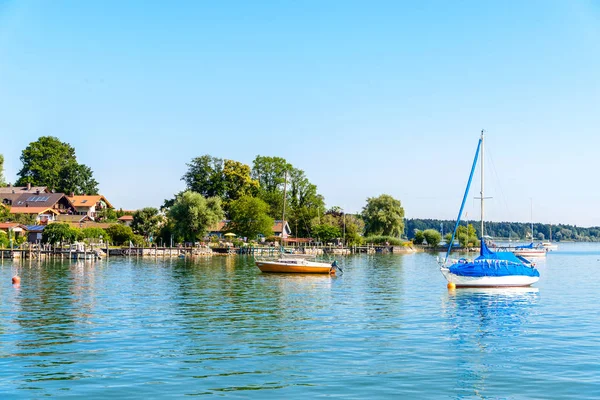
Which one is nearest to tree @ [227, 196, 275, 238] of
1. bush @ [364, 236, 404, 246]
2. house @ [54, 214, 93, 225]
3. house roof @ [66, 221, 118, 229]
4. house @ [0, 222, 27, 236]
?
house roof @ [66, 221, 118, 229]

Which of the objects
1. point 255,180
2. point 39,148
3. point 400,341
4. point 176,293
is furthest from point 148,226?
point 400,341

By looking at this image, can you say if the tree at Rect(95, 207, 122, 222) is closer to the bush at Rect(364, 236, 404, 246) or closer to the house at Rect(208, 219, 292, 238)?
the house at Rect(208, 219, 292, 238)

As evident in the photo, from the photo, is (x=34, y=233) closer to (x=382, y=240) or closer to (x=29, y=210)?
(x=29, y=210)

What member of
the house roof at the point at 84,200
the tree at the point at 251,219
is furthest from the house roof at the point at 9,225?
the tree at the point at 251,219

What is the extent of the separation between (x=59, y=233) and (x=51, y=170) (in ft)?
188

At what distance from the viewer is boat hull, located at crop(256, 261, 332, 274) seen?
205 ft

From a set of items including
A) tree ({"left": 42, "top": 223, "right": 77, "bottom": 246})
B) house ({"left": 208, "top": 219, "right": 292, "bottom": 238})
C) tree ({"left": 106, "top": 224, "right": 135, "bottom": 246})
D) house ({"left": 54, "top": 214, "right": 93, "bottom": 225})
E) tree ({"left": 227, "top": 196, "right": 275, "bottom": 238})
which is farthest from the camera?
house ({"left": 208, "top": 219, "right": 292, "bottom": 238})

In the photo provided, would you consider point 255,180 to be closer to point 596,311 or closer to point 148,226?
point 148,226

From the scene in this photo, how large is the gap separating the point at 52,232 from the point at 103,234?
7.91 m

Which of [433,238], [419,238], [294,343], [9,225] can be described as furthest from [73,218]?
[294,343]

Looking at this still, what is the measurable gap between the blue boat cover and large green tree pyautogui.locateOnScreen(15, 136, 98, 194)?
115422mm

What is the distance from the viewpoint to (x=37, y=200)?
122 metres

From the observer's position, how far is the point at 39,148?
146125 millimetres

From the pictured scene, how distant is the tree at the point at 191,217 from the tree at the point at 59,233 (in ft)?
59.9
